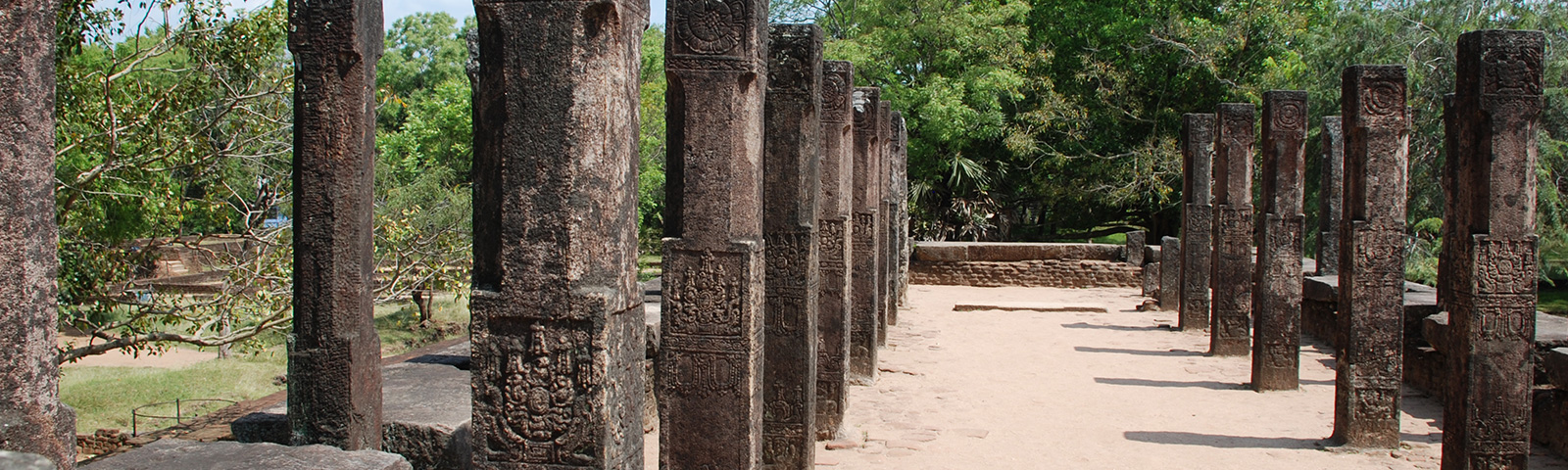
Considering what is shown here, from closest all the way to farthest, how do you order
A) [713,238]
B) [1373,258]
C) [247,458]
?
[247,458] < [713,238] < [1373,258]

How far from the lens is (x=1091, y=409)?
934 centimetres

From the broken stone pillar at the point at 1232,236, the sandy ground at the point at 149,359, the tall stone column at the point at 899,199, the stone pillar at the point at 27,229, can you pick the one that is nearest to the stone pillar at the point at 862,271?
the broken stone pillar at the point at 1232,236

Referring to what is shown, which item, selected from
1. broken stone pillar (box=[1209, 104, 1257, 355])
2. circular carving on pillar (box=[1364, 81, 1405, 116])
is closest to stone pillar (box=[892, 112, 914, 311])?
broken stone pillar (box=[1209, 104, 1257, 355])

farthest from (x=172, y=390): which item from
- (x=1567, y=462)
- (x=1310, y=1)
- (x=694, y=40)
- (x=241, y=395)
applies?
(x=1310, y=1)

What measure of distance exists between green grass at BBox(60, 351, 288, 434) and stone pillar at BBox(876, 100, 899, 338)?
7.38 meters

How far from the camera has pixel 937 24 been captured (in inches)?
1037

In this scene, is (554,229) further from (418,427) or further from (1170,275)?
(1170,275)

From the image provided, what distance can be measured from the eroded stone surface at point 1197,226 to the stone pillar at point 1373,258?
637 cm

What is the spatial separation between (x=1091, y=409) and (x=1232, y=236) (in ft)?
12.3

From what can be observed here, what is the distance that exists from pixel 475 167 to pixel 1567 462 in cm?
744

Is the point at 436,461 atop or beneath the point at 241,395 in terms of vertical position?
atop

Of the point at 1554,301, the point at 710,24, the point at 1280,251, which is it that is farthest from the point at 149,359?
the point at 1554,301

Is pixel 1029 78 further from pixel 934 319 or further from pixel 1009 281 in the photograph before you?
pixel 934 319

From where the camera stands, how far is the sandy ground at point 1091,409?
758cm
